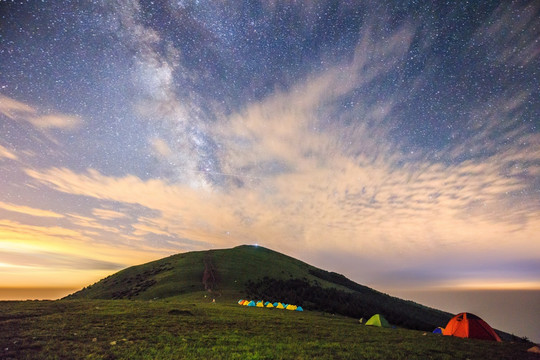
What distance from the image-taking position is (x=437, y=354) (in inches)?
699

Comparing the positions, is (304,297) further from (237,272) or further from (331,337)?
(331,337)

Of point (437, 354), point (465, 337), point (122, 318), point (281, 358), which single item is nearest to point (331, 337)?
point (437, 354)

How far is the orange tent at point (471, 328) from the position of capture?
25.6m

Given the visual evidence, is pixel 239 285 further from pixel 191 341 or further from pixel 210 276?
pixel 191 341

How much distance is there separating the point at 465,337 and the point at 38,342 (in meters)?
33.3

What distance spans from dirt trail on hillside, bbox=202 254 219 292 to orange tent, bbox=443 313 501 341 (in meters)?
46.6

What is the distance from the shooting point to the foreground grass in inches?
615

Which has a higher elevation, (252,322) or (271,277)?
(271,277)

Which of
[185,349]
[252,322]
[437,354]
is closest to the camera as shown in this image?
[185,349]

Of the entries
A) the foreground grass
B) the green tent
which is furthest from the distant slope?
the foreground grass

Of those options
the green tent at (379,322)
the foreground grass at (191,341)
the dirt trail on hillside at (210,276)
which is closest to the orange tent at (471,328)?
the foreground grass at (191,341)

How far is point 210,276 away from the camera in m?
73.7

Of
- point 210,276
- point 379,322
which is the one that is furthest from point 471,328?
point 210,276

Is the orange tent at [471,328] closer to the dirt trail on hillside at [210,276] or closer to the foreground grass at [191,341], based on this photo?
the foreground grass at [191,341]
